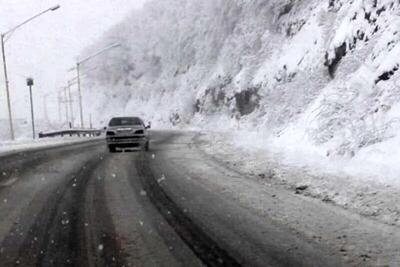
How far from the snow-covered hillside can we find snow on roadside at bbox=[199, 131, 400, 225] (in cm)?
47

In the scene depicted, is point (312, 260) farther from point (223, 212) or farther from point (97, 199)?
point (97, 199)

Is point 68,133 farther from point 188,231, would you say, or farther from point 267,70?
point 188,231

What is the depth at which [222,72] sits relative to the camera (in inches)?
2328

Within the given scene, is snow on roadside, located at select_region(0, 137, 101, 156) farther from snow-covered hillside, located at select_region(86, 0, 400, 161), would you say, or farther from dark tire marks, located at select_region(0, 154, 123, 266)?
dark tire marks, located at select_region(0, 154, 123, 266)

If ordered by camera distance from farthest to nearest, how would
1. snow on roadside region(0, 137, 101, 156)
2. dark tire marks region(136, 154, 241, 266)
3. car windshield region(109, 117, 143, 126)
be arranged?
snow on roadside region(0, 137, 101, 156) → car windshield region(109, 117, 143, 126) → dark tire marks region(136, 154, 241, 266)

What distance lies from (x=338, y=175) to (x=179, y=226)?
4.99m

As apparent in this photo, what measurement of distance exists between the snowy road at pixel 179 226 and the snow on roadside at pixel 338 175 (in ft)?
1.38

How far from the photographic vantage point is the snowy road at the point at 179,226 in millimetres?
6949

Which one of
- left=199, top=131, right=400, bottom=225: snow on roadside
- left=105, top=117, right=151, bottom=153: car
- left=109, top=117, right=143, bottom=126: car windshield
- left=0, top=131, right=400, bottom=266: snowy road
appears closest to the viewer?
left=0, top=131, right=400, bottom=266: snowy road

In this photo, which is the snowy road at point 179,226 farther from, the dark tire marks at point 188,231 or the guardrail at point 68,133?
the guardrail at point 68,133

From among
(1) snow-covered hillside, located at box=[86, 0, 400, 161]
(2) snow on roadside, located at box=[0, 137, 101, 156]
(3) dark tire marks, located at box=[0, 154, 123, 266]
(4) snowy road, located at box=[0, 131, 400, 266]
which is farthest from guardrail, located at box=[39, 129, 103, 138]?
(3) dark tire marks, located at box=[0, 154, 123, 266]

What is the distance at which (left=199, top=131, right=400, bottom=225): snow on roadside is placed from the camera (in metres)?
9.63

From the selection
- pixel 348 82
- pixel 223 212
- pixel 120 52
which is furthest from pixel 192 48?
pixel 223 212

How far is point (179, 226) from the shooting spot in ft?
28.4
